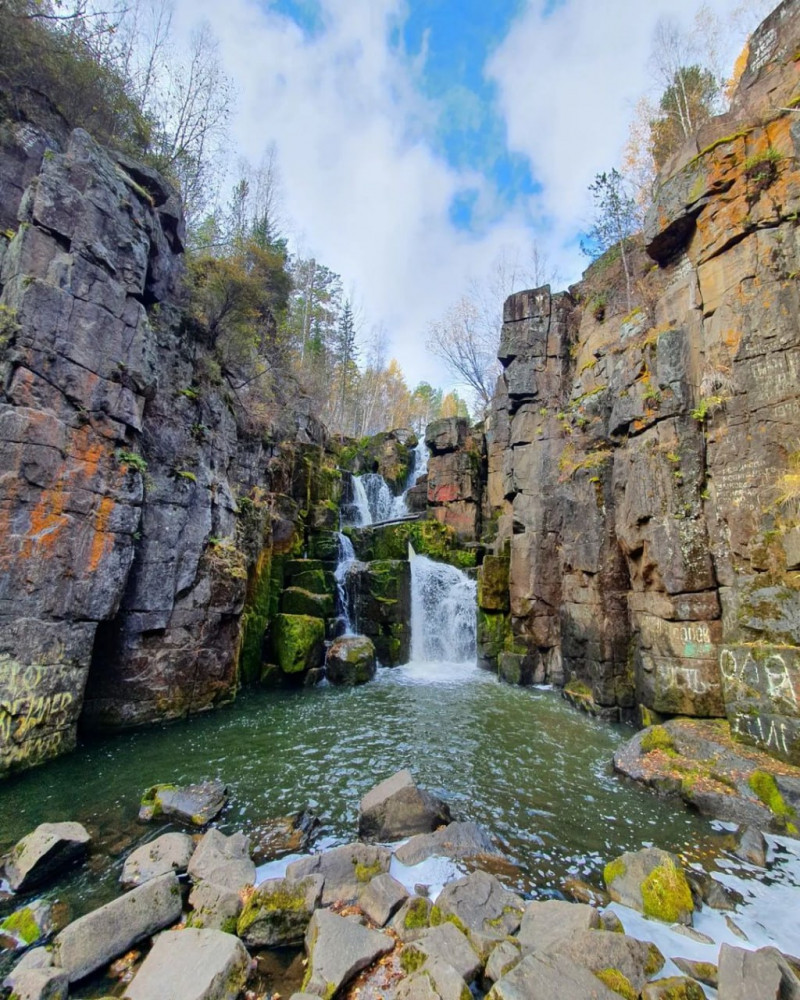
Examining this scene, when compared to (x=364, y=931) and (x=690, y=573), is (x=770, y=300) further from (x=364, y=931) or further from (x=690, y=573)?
(x=364, y=931)

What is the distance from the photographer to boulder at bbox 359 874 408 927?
435 centimetres

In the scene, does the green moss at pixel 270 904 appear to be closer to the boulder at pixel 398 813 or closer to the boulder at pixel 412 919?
the boulder at pixel 412 919

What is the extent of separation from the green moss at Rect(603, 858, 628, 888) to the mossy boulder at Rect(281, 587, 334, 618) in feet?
35.7

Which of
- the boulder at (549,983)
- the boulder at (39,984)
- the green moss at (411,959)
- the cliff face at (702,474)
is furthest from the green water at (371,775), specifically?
the cliff face at (702,474)

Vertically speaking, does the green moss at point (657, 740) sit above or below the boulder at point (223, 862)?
above

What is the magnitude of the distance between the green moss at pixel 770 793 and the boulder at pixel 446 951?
16.2 ft

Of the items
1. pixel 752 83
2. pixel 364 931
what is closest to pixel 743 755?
pixel 364 931

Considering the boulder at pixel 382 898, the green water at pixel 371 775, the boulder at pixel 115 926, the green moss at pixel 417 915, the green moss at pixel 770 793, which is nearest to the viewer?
the boulder at pixel 115 926

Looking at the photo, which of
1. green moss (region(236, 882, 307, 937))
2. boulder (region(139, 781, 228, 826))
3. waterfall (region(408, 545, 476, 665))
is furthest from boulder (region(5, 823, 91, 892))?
waterfall (region(408, 545, 476, 665))

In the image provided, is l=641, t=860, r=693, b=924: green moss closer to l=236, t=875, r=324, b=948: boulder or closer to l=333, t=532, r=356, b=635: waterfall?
l=236, t=875, r=324, b=948: boulder

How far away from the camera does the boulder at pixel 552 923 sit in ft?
12.6

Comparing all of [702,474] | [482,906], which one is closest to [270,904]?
[482,906]

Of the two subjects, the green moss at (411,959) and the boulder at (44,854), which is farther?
the boulder at (44,854)

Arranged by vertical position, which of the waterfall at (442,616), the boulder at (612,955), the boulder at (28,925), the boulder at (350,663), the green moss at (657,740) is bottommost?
the boulder at (28,925)
